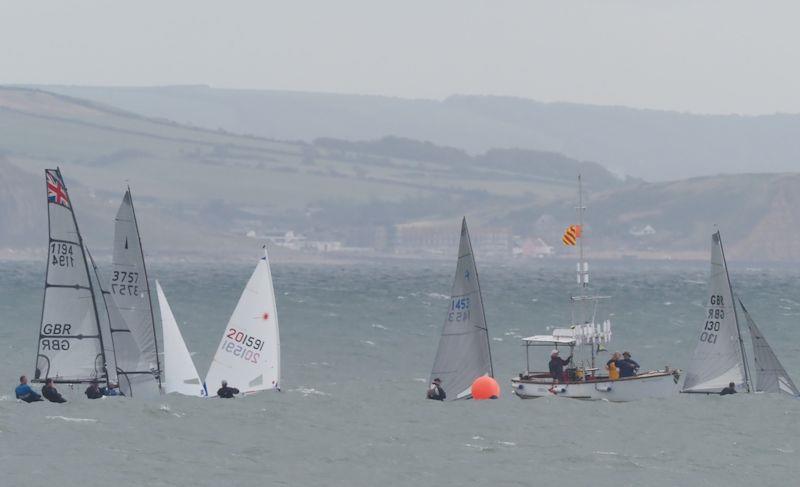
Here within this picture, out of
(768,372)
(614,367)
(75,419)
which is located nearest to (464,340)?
(614,367)

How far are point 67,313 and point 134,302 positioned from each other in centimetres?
310

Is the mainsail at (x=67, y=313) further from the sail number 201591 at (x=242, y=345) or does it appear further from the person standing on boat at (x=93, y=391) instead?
the sail number 201591 at (x=242, y=345)

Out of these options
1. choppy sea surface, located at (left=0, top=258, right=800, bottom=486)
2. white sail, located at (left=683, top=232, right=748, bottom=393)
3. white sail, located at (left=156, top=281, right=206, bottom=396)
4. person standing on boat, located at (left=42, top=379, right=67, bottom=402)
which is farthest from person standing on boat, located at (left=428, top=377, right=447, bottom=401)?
person standing on boat, located at (left=42, top=379, right=67, bottom=402)

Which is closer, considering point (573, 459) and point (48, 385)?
point (573, 459)

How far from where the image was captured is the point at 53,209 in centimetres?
5306

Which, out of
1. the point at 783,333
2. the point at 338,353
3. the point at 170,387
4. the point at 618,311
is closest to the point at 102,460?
the point at 170,387

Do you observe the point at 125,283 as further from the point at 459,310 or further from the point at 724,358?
the point at 724,358

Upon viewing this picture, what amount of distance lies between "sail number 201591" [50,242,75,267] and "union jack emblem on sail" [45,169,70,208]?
1.38 meters

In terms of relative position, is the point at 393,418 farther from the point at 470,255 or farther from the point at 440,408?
the point at 470,255

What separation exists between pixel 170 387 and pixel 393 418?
27.5 ft

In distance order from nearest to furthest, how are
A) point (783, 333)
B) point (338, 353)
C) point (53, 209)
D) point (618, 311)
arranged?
point (53, 209) < point (338, 353) < point (783, 333) < point (618, 311)

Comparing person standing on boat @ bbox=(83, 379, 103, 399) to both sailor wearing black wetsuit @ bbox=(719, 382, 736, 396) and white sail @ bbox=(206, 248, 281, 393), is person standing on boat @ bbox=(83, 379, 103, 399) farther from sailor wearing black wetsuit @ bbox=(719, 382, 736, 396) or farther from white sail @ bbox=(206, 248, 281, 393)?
sailor wearing black wetsuit @ bbox=(719, 382, 736, 396)

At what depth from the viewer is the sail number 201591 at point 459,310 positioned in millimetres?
60562

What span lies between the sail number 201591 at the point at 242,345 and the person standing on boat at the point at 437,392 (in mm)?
6566
